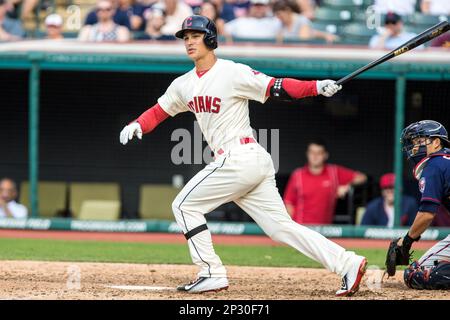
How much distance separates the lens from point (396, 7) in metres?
12.3

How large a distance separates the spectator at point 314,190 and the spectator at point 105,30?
9.20 ft

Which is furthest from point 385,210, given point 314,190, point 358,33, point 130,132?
point 130,132

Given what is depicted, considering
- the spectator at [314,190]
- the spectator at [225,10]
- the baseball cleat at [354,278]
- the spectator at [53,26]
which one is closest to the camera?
the baseball cleat at [354,278]

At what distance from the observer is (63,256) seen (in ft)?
27.9

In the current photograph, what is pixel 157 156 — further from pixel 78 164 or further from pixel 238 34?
pixel 238 34

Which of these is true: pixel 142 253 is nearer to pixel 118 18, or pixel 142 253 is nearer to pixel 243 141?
pixel 243 141

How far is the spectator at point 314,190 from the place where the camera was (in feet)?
35.1

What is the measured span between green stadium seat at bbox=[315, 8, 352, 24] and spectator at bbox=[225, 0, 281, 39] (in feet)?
2.77

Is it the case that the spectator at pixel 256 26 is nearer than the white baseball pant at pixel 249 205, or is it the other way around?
the white baseball pant at pixel 249 205

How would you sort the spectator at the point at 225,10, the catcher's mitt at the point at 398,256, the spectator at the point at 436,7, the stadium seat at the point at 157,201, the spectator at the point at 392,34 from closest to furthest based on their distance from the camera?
the catcher's mitt at the point at 398,256
the spectator at the point at 392,34
the stadium seat at the point at 157,201
the spectator at the point at 436,7
the spectator at the point at 225,10

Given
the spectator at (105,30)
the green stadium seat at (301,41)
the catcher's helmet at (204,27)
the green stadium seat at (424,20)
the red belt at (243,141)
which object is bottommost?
the red belt at (243,141)

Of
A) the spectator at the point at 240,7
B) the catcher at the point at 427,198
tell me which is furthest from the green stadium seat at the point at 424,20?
the catcher at the point at 427,198

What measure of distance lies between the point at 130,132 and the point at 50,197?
6.25 metres

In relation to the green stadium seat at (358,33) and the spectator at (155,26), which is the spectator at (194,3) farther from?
the green stadium seat at (358,33)
